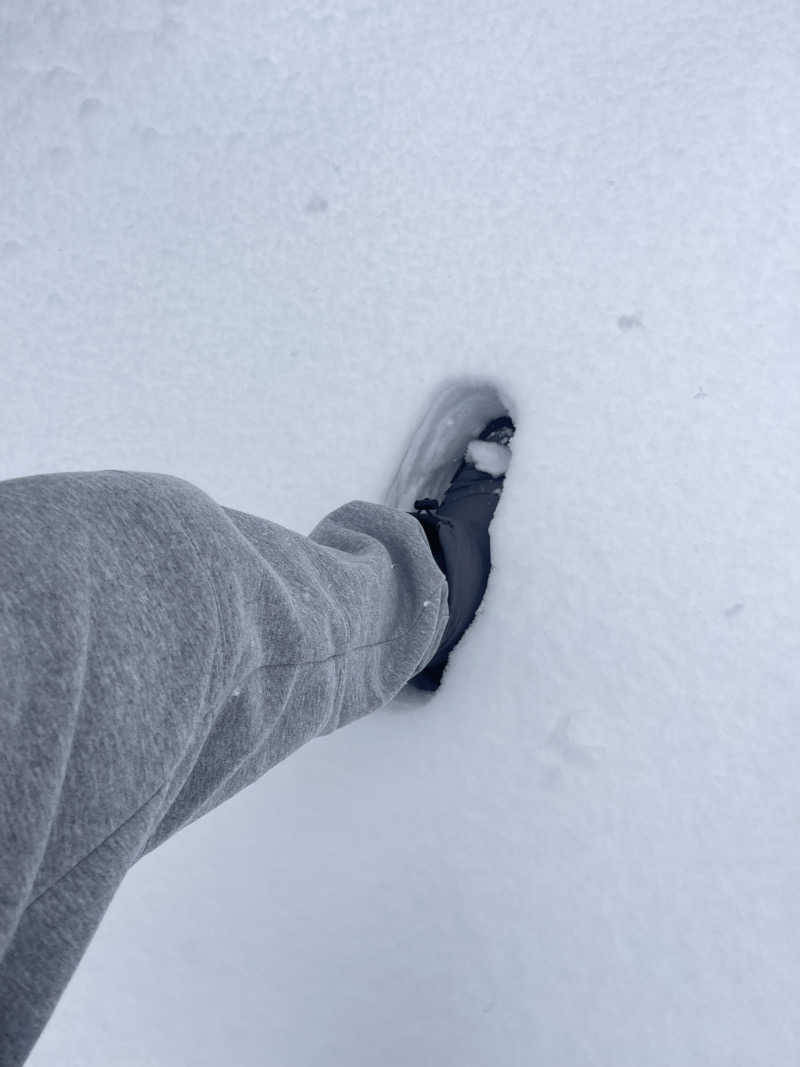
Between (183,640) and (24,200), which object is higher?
(24,200)

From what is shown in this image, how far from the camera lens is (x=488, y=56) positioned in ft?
2.74

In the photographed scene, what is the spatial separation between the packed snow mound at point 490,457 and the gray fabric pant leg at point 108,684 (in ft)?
1.51

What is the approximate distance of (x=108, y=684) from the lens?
0.99ft

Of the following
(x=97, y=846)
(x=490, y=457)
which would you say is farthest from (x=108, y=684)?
(x=490, y=457)

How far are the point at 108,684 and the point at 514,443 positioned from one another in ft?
1.84

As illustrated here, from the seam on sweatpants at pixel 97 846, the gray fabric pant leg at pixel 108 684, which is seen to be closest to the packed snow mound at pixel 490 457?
the gray fabric pant leg at pixel 108 684

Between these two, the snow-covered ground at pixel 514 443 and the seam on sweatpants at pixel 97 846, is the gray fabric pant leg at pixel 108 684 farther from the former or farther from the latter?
the snow-covered ground at pixel 514 443

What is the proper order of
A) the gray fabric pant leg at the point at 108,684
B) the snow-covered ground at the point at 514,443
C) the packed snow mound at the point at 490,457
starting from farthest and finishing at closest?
the packed snow mound at the point at 490,457 → the snow-covered ground at the point at 514,443 → the gray fabric pant leg at the point at 108,684

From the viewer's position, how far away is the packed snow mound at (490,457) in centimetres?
87

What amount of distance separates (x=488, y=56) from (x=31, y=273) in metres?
0.55

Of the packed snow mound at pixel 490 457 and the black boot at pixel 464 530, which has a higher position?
the packed snow mound at pixel 490 457

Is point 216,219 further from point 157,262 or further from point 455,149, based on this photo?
point 455,149

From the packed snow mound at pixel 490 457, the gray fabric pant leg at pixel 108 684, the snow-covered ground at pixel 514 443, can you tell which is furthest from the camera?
the packed snow mound at pixel 490 457

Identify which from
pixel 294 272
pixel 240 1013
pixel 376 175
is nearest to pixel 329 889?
pixel 240 1013
